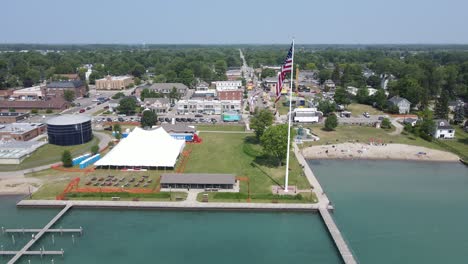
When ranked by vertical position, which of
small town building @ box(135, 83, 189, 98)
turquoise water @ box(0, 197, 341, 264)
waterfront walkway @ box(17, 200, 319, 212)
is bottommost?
turquoise water @ box(0, 197, 341, 264)

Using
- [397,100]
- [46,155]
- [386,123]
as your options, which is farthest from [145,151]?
[397,100]

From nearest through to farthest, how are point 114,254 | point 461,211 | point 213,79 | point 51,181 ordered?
point 114,254, point 461,211, point 51,181, point 213,79

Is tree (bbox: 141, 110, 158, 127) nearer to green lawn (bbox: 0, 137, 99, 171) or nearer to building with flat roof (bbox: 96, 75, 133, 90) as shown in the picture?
green lawn (bbox: 0, 137, 99, 171)

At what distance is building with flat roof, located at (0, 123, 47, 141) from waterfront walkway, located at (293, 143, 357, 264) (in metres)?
42.3

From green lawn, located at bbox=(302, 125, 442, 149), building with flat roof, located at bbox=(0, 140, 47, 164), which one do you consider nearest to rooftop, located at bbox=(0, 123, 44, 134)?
building with flat roof, located at bbox=(0, 140, 47, 164)

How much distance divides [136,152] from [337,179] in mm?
25342

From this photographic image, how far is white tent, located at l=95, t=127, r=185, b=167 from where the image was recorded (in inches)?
1594

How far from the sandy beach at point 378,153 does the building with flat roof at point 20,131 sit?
1680 inches

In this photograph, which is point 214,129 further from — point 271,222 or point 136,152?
point 271,222

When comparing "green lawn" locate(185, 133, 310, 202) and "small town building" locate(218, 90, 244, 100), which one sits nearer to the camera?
"green lawn" locate(185, 133, 310, 202)

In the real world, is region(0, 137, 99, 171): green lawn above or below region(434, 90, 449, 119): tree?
below

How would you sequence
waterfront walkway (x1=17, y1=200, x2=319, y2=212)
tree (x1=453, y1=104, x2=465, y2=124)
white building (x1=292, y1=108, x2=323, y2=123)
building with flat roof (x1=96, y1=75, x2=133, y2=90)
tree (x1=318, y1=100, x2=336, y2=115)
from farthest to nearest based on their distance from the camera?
building with flat roof (x1=96, y1=75, x2=133, y2=90)
tree (x1=318, y1=100, x2=336, y2=115)
white building (x1=292, y1=108, x2=323, y2=123)
tree (x1=453, y1=104, x2=465, y2=124)
waterfront walkway (x1=17, y1=200, x2=319, y2=212)

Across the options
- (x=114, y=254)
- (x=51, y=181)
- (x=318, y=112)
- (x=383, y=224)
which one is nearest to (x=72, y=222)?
(x=114, y=254)

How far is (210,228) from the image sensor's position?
29.6 m
